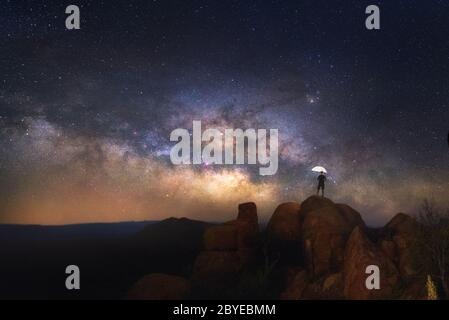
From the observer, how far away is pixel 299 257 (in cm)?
3147

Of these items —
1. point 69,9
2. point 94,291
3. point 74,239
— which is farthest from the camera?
point 74,239

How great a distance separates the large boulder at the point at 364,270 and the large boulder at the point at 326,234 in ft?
6.16

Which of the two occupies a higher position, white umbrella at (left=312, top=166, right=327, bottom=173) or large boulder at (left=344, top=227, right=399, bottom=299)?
white umbrella at (left=312, top=166, right=327, bottom=173)

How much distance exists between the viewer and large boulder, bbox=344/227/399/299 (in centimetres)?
2480

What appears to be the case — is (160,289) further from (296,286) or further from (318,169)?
(318,169)

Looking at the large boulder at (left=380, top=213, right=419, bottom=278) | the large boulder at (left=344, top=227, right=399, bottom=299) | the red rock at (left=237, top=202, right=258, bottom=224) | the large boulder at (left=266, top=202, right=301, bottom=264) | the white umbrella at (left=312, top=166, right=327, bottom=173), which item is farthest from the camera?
the red rock at (left=237, top=202, right=258, bottom=224)

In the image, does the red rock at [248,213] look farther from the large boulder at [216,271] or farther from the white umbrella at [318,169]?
the white umbrella at [318,169]

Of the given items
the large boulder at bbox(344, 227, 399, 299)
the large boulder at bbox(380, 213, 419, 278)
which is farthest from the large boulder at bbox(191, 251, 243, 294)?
the large boulder at bbox(380, 213, 419, 278)

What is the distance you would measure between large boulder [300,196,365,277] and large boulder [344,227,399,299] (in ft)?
6.16

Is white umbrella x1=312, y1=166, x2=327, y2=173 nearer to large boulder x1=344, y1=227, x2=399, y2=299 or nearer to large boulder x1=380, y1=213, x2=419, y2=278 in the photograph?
large boulder x1=344, y1=227, x2=399, y2=299

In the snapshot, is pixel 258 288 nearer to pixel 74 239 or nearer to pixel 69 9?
pixel 69 9

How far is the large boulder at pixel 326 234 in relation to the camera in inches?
1126
